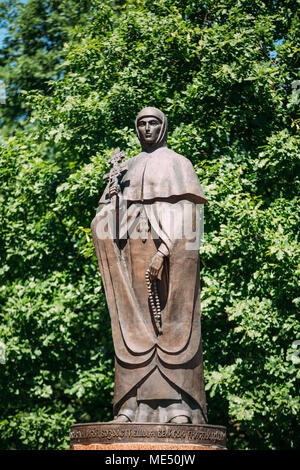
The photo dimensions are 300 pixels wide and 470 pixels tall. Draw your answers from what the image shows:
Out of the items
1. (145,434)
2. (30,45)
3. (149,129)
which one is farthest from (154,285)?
(30,45)

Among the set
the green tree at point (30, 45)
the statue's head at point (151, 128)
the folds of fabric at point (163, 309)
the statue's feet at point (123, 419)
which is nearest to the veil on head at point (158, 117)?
the statue's head at point (151, 128)

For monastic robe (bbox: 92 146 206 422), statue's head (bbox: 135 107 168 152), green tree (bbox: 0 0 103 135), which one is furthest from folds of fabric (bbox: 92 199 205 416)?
green tree (bbox: 0 0 103 135)

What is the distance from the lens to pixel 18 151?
55.4 ft

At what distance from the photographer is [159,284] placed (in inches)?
349

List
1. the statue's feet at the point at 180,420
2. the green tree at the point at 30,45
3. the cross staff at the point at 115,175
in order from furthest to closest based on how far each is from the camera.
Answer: the green tree at the point at 30,45 < the cross staff at the point at 115,175 < the statue's feet at the point at 180,420

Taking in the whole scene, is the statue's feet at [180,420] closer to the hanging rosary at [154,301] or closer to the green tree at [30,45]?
the hanging rosary at [154,301]

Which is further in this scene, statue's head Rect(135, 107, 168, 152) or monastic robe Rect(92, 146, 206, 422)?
statue's head Rect(135, 107, 168, 152)

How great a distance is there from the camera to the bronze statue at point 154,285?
28.0 feet

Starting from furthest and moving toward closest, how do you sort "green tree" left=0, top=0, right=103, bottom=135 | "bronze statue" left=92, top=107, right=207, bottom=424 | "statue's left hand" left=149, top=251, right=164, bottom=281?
1. "green tree" left=0, top=0, right=103, bottom=135
2. "statue's left hand" left=149, top=251, right=164, bottom=281
3. "bronze statue" left=92, top=107, right=207, bottom=424

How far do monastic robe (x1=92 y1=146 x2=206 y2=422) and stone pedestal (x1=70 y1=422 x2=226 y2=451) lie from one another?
1.77 feet

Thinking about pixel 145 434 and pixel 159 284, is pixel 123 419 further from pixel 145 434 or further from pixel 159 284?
pixel 159 284

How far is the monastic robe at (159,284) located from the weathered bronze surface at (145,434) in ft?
1.70

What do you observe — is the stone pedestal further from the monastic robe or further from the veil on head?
the veil on head

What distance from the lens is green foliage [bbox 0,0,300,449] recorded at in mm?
13938
